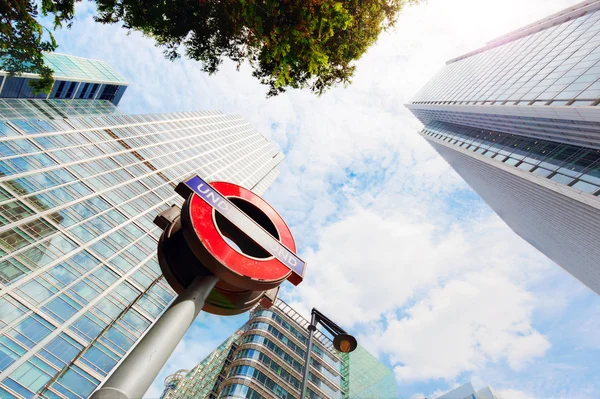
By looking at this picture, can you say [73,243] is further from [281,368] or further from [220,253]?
[220,253]

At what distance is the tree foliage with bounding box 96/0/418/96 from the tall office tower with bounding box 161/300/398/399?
113 ft

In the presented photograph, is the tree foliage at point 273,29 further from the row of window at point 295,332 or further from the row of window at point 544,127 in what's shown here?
the row of window at point 295,332

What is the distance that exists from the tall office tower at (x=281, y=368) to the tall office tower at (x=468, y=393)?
47.7m

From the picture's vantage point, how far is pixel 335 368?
4997cm

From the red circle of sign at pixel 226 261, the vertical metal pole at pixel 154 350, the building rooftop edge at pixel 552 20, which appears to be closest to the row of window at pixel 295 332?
the red circle of sign at pixel 226 261

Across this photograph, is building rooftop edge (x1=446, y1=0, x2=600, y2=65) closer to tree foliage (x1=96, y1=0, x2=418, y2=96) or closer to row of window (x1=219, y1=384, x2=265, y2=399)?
tree foliage (x1=96, y1=0, x2=418, y2=96)

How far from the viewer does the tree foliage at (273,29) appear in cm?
934

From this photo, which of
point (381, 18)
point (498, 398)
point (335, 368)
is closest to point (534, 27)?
point (381, 18)

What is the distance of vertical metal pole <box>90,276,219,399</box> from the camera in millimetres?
4066

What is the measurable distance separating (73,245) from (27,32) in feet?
101

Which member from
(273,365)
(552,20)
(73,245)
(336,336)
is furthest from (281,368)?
(552,20)

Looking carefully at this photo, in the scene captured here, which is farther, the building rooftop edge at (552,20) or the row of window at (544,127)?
the building rooftop edge at (552,20)

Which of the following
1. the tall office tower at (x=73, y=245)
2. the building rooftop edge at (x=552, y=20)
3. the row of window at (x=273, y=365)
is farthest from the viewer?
the building rooftop edge at (x=552, y=20)

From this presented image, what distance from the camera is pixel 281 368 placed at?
41.6 metres
